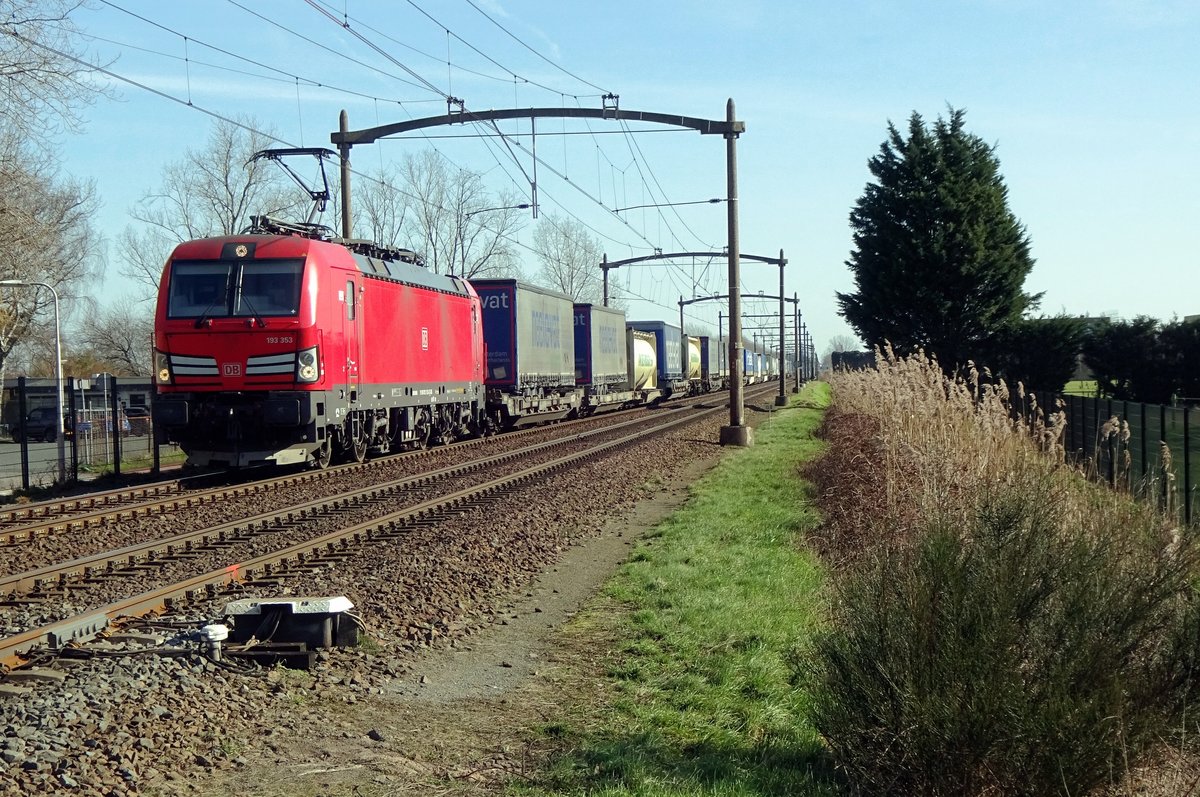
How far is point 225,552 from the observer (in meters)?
10.8

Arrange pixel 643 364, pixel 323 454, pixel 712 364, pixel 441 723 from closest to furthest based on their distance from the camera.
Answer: pixel 441 723
pixel 323 454
pixel 643 364
pixel 712 364

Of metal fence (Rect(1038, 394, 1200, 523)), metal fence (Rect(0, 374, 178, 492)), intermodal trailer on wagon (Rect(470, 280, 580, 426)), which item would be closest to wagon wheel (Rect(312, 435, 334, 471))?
metal fence (Rect(0, 374, 178, 492))

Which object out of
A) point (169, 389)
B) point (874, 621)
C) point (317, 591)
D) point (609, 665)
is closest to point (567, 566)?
point (317, 591)

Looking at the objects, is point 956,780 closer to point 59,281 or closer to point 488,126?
point 488,126

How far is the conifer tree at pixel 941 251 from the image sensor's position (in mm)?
32094

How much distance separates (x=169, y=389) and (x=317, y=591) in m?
9.70

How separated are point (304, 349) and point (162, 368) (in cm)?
230

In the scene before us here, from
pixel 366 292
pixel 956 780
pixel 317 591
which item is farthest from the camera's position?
pixel 366 292

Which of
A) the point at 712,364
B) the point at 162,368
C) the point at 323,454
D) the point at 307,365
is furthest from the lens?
the point at 712,364

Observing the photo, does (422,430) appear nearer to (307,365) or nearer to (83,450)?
(83,450)

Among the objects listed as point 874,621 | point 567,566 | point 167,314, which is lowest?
point 567,566

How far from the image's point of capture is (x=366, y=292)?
760 inches

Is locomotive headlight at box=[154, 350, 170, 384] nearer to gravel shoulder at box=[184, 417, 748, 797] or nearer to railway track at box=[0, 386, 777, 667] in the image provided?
railway track at box=[0, 386, 777, 667]

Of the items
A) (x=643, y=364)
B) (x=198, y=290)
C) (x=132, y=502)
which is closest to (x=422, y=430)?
(x=198, y=290)
